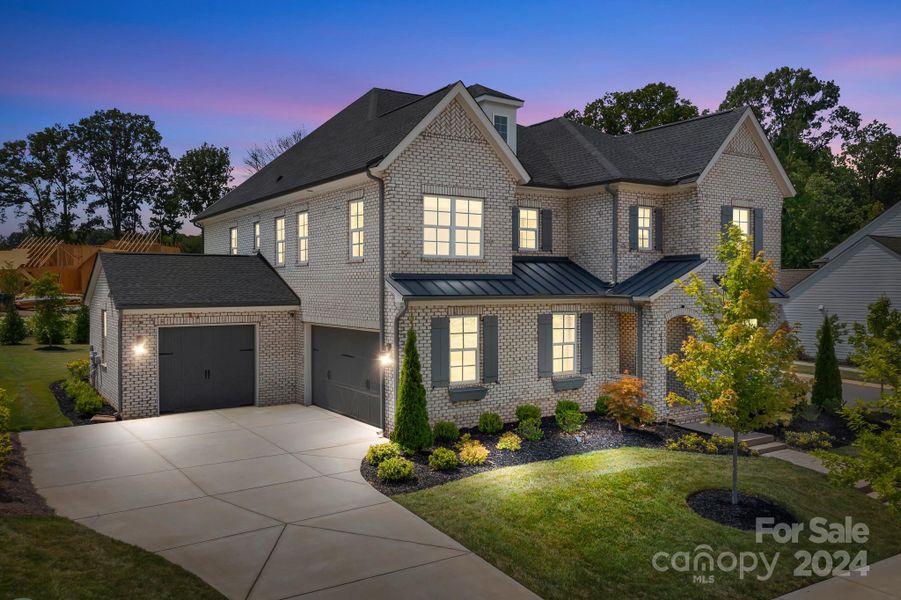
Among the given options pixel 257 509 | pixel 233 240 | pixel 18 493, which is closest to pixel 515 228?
pixel 257 509

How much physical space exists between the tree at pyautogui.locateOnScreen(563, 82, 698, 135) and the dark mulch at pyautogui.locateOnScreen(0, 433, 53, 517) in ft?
135

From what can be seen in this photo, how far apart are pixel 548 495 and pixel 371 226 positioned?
8193 millimetres

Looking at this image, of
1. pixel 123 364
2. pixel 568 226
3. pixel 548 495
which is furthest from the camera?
pixel 568 226

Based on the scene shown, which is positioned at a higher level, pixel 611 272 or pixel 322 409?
pixel 611 272

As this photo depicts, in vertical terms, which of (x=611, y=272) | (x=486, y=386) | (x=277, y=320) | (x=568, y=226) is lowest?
(x=486, y=386)

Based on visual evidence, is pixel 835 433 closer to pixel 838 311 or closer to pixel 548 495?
pixel 548 495

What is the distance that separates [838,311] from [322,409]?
27.9 metres

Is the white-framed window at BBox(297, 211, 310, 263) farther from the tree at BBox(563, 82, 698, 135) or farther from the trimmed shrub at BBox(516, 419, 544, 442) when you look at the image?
the tree at BBox(563, 82, 698, 135)

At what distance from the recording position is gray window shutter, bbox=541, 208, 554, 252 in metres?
20.3

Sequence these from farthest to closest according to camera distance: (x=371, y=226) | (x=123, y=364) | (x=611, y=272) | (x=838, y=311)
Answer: (x=838, y=311) < (x=611, y=272) < (x=123, y=364) < (x=371, y=226)

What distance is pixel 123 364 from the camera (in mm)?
17828

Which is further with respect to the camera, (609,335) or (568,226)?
(568,226)

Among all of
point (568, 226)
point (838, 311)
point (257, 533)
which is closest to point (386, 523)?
point (257, 533)

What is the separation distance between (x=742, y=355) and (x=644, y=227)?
934cm
